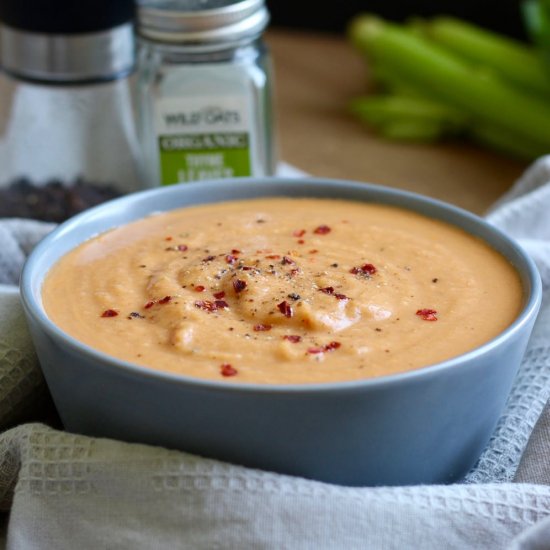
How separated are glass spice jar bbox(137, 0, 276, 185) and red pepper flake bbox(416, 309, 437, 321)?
38.4 inches

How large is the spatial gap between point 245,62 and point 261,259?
0.88 m

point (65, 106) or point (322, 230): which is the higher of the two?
point (322, 230)

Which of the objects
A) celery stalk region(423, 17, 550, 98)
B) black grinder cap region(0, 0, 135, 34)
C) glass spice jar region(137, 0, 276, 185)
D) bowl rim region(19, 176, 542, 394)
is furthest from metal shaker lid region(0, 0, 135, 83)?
celery stalk region(423, 17, 550, 98)

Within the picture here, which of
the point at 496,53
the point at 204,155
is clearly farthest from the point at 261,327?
the point at 496,53

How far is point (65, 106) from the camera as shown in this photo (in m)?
2.77

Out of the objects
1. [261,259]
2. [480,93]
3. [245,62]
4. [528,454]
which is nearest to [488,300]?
[528,454]

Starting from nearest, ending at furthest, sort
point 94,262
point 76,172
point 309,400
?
1. point 309,400
2. point 94,262
3. point 76,172

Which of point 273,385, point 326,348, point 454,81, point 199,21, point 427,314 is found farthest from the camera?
point 454,81

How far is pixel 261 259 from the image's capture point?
1.71 meters

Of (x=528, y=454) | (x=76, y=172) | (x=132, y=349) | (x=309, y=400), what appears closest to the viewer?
(x=309, y=400)

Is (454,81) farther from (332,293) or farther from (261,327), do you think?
(261,327)

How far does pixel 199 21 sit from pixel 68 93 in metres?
0.52

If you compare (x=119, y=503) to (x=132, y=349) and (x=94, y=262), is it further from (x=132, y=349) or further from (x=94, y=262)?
(x=94, y=262)

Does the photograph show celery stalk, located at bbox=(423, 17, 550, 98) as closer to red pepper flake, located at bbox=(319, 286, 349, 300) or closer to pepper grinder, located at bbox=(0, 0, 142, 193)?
pepper grinder, located at bbox=(0, 0, 142, 193)
